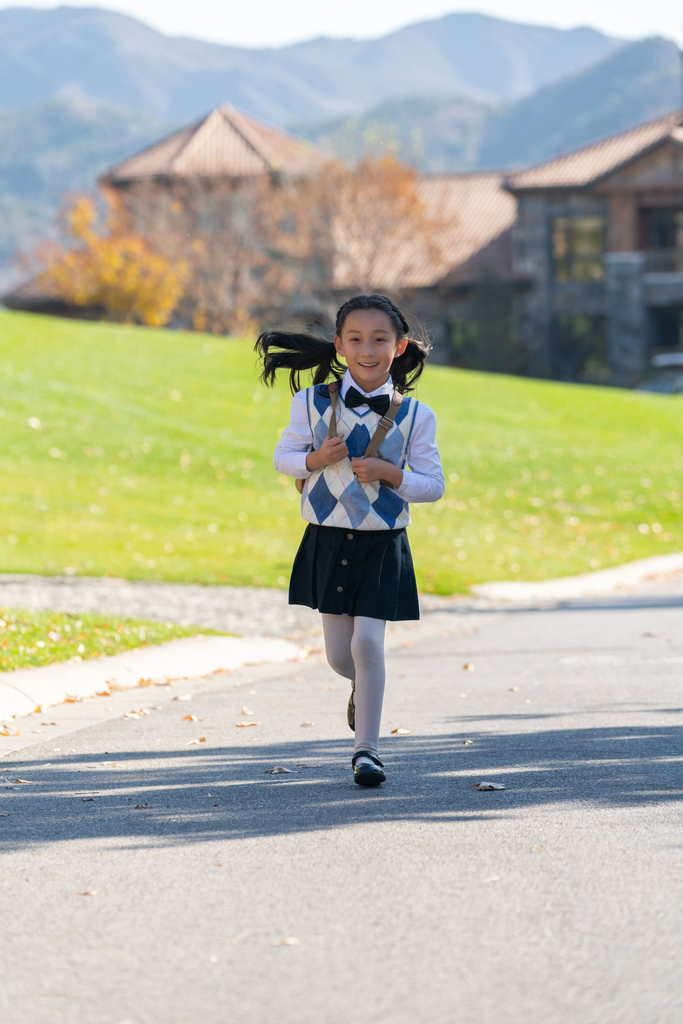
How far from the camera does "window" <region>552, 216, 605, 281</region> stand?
155ft

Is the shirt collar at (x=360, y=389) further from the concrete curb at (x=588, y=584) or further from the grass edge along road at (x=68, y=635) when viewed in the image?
the concrete curb at (x=588, y=584)

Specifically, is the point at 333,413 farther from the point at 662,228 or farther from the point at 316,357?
the point at 662,228

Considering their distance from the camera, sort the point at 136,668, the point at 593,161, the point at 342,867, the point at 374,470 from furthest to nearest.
A: the point at 593,161, the point at 136,668, the point at 374,470, the point at 342,867

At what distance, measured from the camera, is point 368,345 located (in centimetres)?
542

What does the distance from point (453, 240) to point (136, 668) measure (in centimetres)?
4163

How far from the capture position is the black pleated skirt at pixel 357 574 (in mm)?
5438

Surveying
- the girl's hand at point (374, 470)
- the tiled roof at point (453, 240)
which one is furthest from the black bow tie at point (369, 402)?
the tiled roof at point (453, 240)

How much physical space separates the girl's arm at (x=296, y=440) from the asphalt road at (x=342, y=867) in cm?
134

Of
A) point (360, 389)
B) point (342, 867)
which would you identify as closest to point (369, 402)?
point (360, 389)

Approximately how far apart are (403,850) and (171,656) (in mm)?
4809

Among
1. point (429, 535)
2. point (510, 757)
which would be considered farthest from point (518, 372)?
point (510, 757)

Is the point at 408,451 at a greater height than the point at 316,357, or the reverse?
the point at 316,357

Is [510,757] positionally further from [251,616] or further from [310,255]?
[310,255]

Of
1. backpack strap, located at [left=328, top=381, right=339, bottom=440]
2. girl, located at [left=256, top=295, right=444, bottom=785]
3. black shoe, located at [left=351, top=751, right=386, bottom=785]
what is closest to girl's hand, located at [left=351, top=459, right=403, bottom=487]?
girl, located at [left=256, top=295, right=444, bottom=785]
